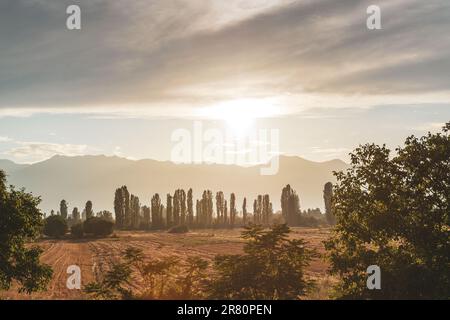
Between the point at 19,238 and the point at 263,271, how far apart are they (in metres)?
15.4

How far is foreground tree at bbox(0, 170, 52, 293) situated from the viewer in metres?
22.9

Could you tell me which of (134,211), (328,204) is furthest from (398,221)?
(134,211)

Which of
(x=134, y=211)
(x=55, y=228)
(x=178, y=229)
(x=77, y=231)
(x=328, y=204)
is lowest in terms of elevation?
(x=178, y=229)

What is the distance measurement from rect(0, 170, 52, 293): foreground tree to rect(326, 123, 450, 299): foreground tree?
18.2 meters

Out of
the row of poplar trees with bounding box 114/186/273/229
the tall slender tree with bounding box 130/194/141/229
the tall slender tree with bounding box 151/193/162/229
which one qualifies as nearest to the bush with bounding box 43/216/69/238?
the row of poplar trees with bounding box 114/186/273/229

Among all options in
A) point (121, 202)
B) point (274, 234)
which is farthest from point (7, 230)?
point (121, 202)

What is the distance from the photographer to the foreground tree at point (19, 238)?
22922mm

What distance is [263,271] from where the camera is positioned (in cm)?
1948

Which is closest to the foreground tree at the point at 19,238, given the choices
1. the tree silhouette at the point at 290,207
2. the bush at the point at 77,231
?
the bush at the point at 77,231

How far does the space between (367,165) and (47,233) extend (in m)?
103

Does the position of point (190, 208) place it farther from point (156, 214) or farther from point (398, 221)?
point (398, 221)

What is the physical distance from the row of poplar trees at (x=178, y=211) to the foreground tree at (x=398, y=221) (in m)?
130

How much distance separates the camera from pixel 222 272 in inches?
778
